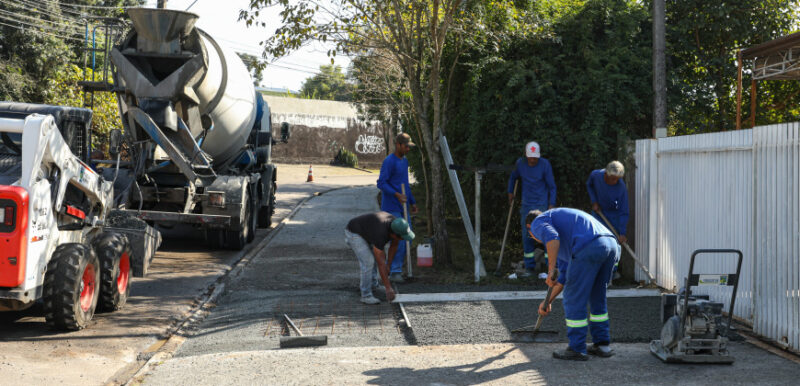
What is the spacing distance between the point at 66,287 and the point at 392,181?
172 inches

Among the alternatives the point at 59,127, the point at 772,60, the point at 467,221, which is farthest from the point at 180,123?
the point at 772,60

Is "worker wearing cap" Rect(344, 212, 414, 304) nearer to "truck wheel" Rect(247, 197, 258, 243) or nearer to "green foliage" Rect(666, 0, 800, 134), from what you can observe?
"truck wheel" Rect(247, 197, 258, 243)

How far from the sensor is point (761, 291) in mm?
6645

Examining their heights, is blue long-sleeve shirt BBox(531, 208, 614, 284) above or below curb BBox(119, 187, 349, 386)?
above

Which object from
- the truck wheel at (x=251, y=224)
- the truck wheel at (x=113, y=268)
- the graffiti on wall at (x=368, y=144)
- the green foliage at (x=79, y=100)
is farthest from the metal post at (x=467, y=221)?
the graffiti on wall at (x=368, y=144)

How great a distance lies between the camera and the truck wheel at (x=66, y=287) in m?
6.73

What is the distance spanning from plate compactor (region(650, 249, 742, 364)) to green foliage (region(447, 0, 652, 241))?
578 cm

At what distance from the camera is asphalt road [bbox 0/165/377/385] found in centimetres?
594

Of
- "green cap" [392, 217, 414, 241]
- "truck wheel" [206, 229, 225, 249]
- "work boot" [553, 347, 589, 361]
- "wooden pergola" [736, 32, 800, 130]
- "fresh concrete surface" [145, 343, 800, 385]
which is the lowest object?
"fresh concrete surface" [145, 343, 800, 385]

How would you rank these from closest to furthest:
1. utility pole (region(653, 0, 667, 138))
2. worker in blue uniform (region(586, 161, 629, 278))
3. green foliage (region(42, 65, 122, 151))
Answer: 1. worker in blue uniform (region(586, 161, 629, 278))
2. utility pole (region(653, 0, 667, 138))
3. green foliage (region(42, 65, 122, 151))

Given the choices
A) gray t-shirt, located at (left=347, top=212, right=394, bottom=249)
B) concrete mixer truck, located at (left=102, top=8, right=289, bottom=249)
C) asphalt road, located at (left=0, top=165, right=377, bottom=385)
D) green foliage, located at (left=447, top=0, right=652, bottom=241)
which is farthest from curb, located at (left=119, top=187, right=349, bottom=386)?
green foliage, located at (left=447, top=0, right=652, bottom=241)

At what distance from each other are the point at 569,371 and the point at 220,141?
883 centimetres

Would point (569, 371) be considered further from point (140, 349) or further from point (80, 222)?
point (80, 222)

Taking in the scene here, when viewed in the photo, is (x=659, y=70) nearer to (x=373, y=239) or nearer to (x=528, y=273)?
(x=528, y=273)
